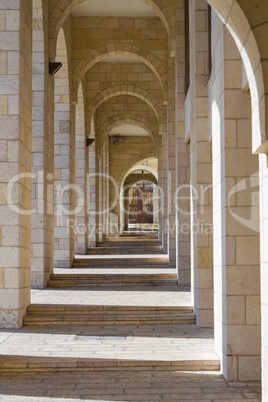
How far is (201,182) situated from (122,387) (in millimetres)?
2887

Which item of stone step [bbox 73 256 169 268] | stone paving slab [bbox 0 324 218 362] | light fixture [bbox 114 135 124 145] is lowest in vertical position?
stone paving slab [bbox 0 324 218 362]

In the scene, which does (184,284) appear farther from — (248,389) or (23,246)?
(248,389)

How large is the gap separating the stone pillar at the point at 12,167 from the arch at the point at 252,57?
3.98 meters

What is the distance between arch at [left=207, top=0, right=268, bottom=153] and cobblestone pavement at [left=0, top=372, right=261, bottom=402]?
2.18m

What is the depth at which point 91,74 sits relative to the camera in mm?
15070

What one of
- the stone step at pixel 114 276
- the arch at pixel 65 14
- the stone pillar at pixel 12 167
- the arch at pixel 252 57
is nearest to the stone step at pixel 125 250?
the stone step at pixel 114 276

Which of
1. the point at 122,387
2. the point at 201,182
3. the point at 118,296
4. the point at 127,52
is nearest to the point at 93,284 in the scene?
the point at 118,296

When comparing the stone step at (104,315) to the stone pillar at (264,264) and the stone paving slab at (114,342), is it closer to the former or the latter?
the stone paving slab at (114,342)

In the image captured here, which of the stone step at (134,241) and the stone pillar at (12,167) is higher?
the stone pillar at (12,167)

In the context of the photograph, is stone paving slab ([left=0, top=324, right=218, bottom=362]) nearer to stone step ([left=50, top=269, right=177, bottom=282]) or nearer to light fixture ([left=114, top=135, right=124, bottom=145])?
stone step ([left=50, top=269, right=177, bottom=282])

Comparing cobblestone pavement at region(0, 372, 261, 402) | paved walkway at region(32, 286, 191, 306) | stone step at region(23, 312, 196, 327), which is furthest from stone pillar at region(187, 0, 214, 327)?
cobblestone pavement at region(0, 372, 261, 402)

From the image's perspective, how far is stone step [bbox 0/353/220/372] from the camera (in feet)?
16.1

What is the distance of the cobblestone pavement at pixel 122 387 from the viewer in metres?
4.16

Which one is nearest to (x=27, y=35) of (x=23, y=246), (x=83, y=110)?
(x=23, y=246)
